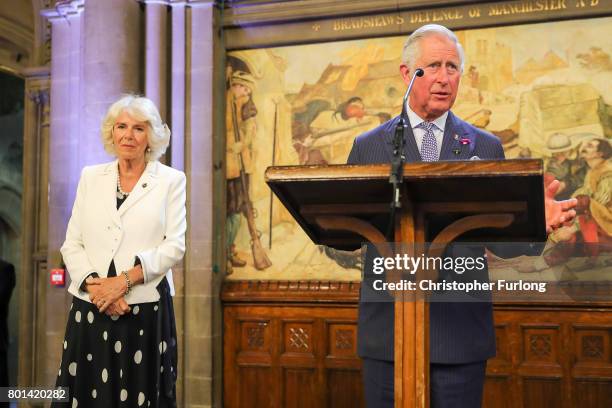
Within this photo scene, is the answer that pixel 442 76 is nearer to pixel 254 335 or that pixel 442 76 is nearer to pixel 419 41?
pixel 419 41

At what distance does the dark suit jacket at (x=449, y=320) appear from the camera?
2248 mm

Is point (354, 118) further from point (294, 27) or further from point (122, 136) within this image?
Result: point (122, 136)

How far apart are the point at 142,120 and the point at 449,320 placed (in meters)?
1.94

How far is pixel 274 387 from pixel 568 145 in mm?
3308

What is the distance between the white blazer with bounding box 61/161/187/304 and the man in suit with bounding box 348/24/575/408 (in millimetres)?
1096

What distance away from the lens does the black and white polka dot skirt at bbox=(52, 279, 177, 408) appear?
3201 millimetres

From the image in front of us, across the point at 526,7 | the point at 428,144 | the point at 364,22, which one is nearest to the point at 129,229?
the point at 428,144

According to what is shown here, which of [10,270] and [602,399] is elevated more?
[10,270]

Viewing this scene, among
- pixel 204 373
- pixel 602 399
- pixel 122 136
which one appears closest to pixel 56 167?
pixel 204 373

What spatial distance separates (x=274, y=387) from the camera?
20.8 ft

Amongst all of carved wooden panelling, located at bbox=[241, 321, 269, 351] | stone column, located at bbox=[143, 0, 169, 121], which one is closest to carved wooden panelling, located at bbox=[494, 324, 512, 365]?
carved wooden panelling, located at bbox=[241, 321, 269, 351]

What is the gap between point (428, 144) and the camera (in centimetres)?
258

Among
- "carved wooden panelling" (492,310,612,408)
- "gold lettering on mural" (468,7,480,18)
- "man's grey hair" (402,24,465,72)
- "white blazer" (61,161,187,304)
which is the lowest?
"carved wooden panelling" (492,310,612,408)

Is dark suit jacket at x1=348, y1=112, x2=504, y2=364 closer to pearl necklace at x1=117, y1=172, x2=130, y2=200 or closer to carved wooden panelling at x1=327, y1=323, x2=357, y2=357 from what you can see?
pearl necklace at x1=117, y1=172, x2=130, y2=200
